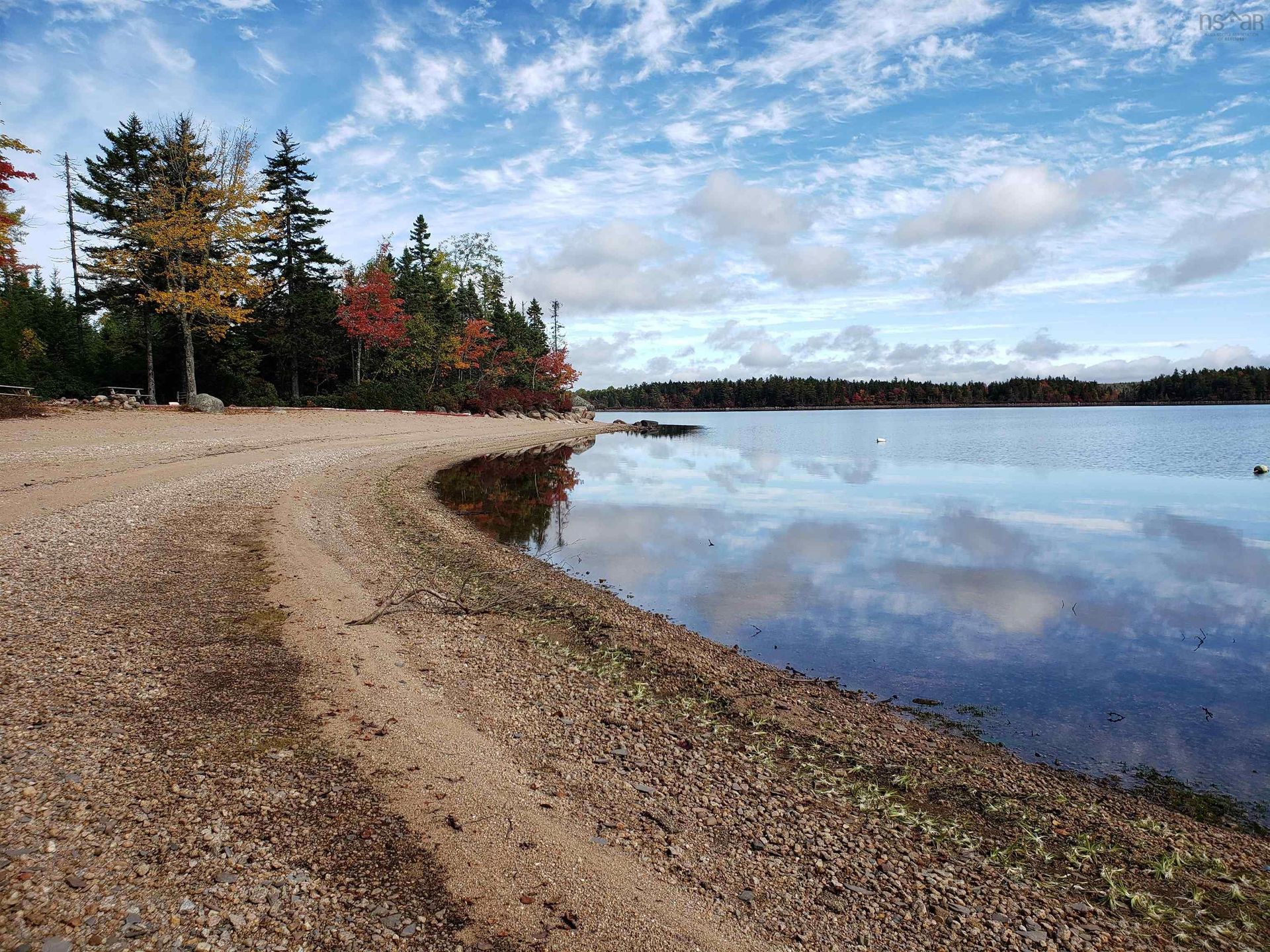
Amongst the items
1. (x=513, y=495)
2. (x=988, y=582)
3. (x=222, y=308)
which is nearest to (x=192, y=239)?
(x=222, y=308)

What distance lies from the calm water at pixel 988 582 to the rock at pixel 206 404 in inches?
547

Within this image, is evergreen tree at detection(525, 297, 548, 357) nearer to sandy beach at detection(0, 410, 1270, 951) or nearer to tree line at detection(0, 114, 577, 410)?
tree line at detection(0, 114, 577, 410)

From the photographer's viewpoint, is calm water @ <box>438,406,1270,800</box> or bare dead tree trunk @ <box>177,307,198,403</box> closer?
calm water @ <box>438,406,1270,800</box>

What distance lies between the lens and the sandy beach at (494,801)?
11.2 ft

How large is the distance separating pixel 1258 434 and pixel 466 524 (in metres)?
66.6

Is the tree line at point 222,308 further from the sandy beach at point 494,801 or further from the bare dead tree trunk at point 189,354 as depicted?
the sandy beach at point 494,801

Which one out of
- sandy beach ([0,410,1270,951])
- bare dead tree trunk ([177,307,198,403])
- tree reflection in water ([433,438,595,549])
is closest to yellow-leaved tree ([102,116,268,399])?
bare dead tree trunk ([177,307,198,403])

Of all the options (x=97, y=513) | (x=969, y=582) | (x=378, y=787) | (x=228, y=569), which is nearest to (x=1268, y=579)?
(x=969, y=582)

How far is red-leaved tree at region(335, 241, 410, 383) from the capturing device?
140 ft

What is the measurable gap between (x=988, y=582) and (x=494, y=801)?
35.9ft

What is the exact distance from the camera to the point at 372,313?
4344 centimetres

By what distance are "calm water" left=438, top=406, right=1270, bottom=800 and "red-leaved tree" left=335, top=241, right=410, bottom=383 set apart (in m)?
19.6

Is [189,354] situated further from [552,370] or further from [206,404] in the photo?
[552,370]

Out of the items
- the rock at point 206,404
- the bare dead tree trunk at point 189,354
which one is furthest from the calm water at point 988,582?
the bare dead tree trunk at point 189,354
